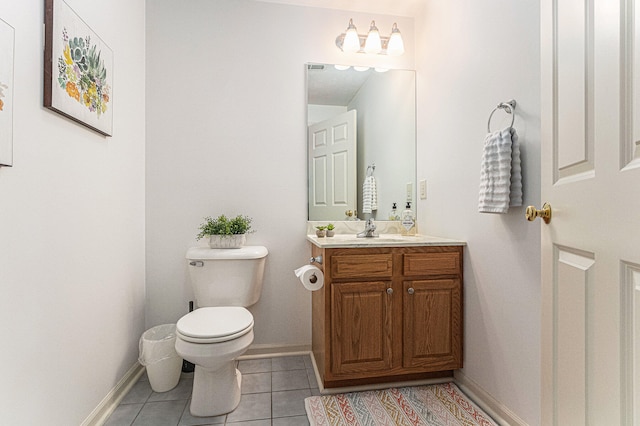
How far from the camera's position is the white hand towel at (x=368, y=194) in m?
2.29

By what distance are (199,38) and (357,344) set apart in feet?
7.17

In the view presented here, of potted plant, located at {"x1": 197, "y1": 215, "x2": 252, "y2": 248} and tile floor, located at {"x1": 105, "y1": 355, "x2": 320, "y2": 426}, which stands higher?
potted plant, located at {"x1": 197, "y1": 215, "x2": 252, "y2": 248}

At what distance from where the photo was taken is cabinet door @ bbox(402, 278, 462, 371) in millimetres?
1718

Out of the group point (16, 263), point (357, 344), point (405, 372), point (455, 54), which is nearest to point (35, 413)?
point (16, 263)

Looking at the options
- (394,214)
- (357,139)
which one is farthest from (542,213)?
(357,139)

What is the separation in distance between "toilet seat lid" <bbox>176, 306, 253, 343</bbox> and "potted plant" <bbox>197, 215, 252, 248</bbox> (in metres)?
0.40

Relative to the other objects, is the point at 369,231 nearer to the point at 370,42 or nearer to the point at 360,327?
the point at 360,327

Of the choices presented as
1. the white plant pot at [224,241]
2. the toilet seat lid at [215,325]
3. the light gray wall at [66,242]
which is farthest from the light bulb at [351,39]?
the toilet seat lid at [215,325]

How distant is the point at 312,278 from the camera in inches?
67.9

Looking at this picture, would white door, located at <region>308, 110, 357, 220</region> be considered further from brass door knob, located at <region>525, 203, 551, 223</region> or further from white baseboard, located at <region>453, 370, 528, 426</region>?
brass door knob, located at <region>525, 203, 551, 223</region>

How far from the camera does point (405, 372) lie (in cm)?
172

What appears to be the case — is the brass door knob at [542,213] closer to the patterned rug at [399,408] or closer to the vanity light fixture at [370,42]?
the patterned rug at [399,408]

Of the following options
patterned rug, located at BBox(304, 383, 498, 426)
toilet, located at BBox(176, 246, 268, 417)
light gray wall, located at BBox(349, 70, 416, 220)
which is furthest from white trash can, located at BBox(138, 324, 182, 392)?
light gray wall, located at BBox(349, 70, 416, 220)

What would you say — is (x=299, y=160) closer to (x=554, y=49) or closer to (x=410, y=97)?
(x=410, y=97)
